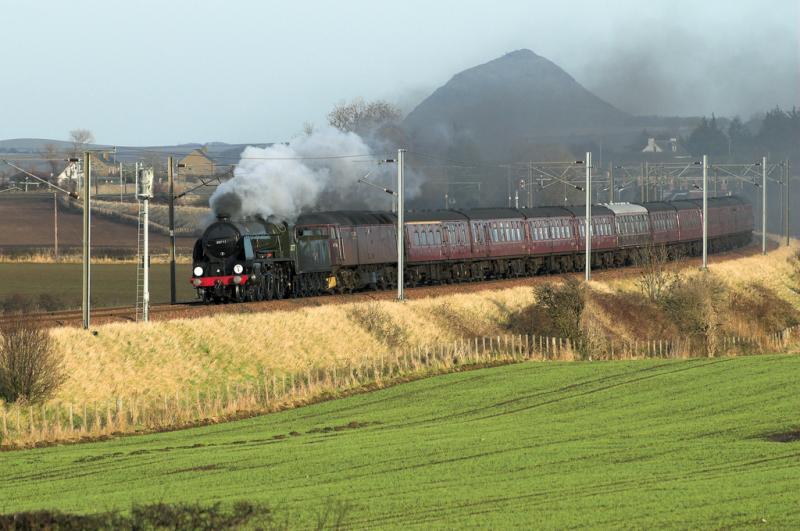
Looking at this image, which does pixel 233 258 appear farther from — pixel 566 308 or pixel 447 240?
pixel 447 240

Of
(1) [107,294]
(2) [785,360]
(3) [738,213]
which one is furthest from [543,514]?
(3) [738,213]

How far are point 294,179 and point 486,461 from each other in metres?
37.2

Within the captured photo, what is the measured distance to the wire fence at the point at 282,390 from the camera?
40.2 metres

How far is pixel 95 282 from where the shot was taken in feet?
288

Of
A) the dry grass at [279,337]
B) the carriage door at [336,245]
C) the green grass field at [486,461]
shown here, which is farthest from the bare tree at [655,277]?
the green grass field at [486,461]

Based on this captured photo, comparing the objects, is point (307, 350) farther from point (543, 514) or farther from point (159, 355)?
point (543, 514)

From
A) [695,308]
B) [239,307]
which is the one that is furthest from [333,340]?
[695,308]

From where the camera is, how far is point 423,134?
Answer: 131375 millimetres

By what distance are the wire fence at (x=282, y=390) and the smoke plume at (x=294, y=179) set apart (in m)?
9.25

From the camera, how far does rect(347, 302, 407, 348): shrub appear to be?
6056 cm

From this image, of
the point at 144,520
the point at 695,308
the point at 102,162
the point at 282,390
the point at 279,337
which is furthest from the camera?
the point at 102,162

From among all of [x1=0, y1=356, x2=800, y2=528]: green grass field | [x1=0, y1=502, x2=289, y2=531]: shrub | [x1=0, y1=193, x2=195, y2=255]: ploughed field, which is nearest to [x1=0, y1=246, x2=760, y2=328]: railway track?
[x1=0, y1=356, x2=800, y2=528]: green grass field

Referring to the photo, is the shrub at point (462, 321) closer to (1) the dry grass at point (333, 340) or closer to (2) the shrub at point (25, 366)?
(1) the dry grass at point (333, 340)

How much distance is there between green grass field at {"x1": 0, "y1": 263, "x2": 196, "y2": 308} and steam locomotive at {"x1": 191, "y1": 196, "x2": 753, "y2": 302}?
1211 cm
